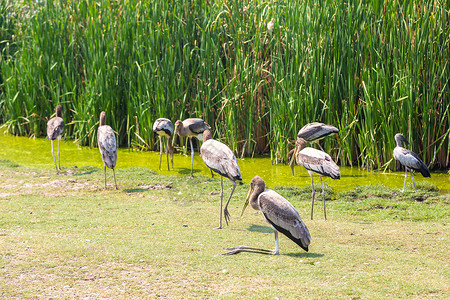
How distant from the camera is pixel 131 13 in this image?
11391 mm

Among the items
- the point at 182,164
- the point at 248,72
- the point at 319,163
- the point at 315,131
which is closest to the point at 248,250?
the point at 319,163

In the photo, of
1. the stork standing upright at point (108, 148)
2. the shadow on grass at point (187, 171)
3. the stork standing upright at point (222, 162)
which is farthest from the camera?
the shadow on grass at point (187, 171)

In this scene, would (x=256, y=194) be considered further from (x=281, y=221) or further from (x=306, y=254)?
(x=306, y=254)

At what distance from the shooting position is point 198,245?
560cm

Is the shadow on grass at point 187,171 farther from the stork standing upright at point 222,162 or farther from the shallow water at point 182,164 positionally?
the stork standing upright at point 222,162

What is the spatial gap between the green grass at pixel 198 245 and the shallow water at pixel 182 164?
0.76m

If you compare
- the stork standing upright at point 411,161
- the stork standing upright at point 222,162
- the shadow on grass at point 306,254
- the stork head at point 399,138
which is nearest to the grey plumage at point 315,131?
the stork head at point 399,138

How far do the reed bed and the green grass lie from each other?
1690mm

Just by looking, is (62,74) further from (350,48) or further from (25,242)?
(25,242)

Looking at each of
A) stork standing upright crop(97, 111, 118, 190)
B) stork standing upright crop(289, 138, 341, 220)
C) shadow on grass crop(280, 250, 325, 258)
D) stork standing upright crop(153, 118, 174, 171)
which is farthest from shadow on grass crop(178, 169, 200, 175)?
shadow on grass crop(280, 250, 325, 258)

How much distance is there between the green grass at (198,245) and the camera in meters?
4.38

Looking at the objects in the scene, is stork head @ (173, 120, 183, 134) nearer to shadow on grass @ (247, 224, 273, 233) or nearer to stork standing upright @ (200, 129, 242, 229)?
stork standing upright @ (200, 129, 242, 229)

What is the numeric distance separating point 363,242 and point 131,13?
7.50 metres

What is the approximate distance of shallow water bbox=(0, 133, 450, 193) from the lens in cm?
912
